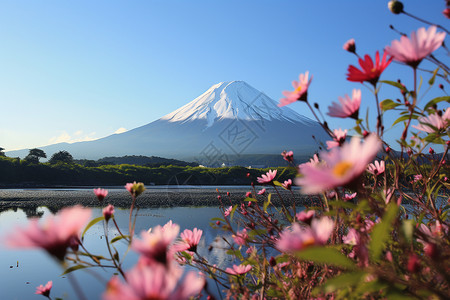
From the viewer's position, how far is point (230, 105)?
41500mm

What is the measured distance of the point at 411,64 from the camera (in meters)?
0.54

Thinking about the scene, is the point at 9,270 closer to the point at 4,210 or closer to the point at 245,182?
the point at 4,210

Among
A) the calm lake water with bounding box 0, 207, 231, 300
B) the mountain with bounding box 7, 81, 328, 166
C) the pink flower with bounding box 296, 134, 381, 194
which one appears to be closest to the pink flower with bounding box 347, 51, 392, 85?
the pink flower with bounding box 296, 134, 381, 194

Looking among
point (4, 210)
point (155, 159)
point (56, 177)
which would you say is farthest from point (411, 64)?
point (155, 159)

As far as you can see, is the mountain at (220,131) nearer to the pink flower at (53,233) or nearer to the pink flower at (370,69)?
the pink flower at (370,69)

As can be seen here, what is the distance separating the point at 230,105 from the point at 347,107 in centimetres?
4132

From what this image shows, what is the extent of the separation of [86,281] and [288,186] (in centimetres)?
284

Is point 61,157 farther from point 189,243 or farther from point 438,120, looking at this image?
point 438,120

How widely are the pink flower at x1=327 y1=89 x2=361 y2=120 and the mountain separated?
95.6 ft

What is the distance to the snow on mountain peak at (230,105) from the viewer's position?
37003 millimetres

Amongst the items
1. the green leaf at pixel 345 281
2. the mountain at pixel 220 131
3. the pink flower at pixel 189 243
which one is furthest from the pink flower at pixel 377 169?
the mountain at pixel 220 131

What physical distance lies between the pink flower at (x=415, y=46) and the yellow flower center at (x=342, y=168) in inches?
10.9

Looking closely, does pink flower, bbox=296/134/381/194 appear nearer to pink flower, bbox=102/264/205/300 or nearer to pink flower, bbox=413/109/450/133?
pink flower, bbox=102/264/205/300

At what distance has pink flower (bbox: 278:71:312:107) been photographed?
1.97 feet
